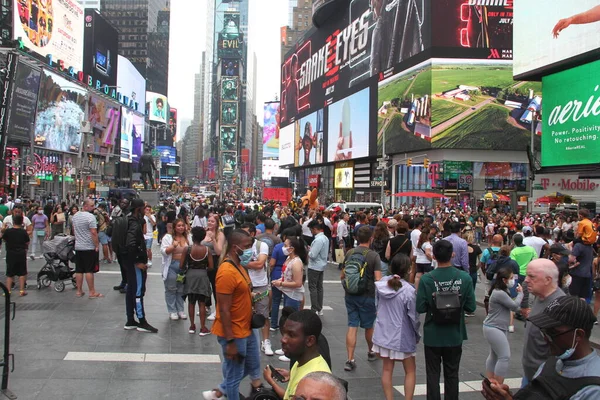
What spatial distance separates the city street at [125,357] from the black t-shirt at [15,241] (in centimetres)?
90

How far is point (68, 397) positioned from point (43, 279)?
6.62 metres

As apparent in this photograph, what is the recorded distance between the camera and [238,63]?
645 feet

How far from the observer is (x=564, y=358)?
279 centimetres

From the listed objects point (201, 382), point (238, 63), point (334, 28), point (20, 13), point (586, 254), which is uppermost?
point (238, 63)

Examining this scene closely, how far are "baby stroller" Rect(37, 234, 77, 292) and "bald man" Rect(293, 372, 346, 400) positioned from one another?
9995 mm

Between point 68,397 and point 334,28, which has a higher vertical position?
point 334,28

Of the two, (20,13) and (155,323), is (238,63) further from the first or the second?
(155,323)

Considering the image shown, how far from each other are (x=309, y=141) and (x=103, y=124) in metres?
28.6

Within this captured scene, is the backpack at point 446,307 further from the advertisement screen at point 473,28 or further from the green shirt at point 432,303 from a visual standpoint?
the advertisement screen at point 473,28

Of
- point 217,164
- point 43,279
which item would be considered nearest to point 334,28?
point 43,279

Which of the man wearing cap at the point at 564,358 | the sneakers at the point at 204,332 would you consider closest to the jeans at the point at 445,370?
the man wearing cap at the point at 564,358

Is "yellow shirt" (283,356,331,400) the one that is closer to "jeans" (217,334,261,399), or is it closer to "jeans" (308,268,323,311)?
"jeans" (217,334,261,399)

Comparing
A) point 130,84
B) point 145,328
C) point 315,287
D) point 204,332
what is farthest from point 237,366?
point 130,84

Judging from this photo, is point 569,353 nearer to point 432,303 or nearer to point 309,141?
point 432,303
